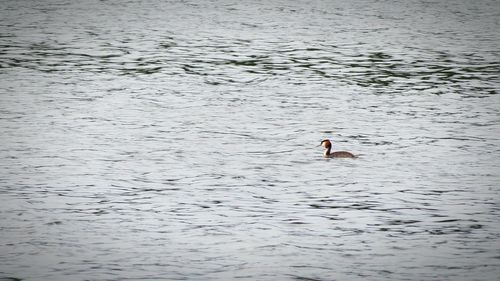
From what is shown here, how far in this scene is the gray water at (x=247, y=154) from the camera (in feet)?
28.4

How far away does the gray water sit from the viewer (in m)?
8.66

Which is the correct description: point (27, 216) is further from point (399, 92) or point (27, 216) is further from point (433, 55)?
point (433, 55)

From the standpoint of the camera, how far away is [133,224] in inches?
376

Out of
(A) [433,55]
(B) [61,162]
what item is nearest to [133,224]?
(B) [61,162]

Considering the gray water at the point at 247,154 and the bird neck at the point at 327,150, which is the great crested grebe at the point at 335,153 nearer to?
the bird neck at the point at 327,150

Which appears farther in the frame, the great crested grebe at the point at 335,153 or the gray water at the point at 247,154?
the great crested grebe at the point at 335,153

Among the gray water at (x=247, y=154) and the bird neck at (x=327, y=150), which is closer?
the gray water at (x=247, y=154)

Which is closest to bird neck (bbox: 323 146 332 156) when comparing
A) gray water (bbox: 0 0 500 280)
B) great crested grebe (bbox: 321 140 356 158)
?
great crested grebe (bbox: 321 140 356 158)

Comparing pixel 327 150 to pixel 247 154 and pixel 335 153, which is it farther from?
pixel 247 154

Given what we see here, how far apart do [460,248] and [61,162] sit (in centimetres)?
539

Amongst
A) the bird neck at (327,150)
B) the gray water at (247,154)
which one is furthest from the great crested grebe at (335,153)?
the gray water at (247,154)

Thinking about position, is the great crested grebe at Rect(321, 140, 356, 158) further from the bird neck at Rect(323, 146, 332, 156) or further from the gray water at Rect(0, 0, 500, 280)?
the gray water at Rect(0, 0, 500, 280)

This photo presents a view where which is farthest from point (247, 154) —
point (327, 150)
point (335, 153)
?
point (335, 153)

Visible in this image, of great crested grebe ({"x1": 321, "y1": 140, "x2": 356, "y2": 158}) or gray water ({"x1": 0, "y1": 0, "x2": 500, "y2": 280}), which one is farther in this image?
great crested grebe ({"x1": 321, "y1": 140, "x2": 356, "y2": 158})
